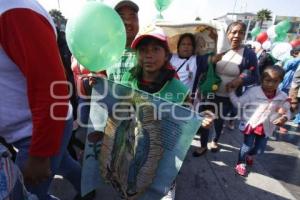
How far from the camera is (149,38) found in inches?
71.7

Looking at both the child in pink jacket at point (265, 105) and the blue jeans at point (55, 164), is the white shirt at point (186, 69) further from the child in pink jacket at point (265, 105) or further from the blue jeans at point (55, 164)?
the blue jeans at point (55, 164)

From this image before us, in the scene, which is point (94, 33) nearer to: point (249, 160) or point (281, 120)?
point (281, 120)

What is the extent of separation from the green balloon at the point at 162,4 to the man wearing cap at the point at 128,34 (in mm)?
3482

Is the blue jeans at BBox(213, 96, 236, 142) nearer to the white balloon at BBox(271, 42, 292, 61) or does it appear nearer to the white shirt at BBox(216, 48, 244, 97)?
the white shirt at BBox(216, 48, 244, 97)

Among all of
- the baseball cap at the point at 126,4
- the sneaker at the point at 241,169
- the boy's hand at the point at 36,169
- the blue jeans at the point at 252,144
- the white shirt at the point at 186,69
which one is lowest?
the sneaker at the point at 241,169

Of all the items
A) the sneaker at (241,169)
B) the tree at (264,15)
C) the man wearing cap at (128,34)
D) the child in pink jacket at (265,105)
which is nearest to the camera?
the man wearing cap at (128,34)

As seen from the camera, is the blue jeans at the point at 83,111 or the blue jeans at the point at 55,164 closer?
the blue jeans at the point at 55,164

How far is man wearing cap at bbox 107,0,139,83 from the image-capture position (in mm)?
2256

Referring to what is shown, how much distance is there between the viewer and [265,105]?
2986 millimetres

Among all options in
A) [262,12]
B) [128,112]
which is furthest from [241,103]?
[262,12]

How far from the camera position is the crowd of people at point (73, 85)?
1.09 metres

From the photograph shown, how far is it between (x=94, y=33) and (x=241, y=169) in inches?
100

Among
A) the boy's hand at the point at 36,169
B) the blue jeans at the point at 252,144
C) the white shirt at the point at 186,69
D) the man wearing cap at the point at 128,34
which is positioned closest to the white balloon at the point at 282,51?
the blue jeans at the point at 252,144

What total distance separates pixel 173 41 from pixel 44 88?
2264 millimetres
